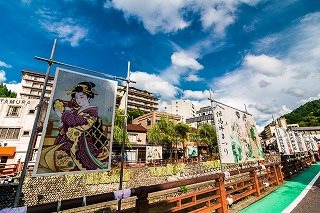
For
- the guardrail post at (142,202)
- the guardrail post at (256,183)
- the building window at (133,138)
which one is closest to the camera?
the guardrail post at (142,202)

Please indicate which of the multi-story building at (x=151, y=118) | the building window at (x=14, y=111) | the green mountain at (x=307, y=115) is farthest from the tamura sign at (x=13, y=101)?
the green mountain at (x=307, y=115)

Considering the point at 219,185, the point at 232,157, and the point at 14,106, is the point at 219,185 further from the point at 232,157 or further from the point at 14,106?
the point at 14,106

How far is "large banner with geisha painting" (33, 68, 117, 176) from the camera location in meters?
3.25

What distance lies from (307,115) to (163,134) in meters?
81.2

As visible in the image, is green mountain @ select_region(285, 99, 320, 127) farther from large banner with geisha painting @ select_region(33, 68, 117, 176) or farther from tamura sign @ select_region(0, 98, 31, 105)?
large banner with geisha painting @ select_region(33, 68, 117, 176)

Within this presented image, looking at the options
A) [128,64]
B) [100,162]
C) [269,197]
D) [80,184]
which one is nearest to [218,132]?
[269,197]

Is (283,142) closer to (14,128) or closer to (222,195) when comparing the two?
(222,195)

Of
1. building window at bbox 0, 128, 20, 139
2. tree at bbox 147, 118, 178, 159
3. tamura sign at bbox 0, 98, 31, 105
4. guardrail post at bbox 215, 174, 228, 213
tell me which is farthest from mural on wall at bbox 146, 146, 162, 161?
guardrail post at bbox 215, 174, 228, 213

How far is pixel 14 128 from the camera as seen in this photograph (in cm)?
2392

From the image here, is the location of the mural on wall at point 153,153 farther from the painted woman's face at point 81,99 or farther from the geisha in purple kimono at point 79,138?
the painted woman's face at point 81,99

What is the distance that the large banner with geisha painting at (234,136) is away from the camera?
698 centimetres

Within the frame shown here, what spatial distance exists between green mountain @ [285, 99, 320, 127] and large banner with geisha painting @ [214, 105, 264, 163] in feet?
284

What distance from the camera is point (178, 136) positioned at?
Answer: 37844 millimetres

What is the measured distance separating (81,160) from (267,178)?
9.46 meters
